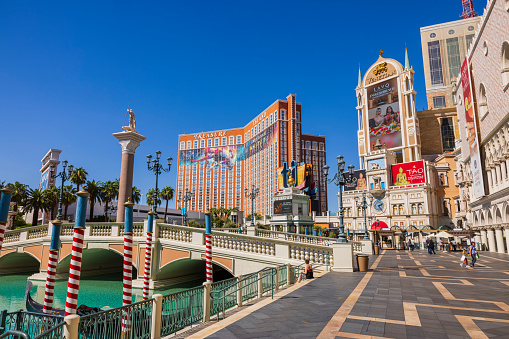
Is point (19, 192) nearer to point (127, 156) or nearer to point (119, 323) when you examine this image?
point (127, 156)

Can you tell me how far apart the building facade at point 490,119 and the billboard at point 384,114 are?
42388 millimetres

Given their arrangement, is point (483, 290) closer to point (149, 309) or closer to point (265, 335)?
point (265, 335)

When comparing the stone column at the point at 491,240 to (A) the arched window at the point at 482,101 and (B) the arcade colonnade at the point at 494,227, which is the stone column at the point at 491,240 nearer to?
(B) the arcade colonnade at the point at 494,227

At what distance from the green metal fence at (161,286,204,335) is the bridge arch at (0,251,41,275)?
26.5 m

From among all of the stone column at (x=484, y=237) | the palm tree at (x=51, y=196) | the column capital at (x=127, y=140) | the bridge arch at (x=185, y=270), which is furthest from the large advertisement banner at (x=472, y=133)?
the palm tree at (x=51, y=196)

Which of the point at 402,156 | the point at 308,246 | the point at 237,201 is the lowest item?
the point at 308,246

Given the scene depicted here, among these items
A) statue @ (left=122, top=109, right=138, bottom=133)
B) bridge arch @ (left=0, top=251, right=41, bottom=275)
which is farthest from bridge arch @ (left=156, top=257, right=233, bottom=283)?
bridge arch @ (left=0, top=251, right=41, bottom=275)

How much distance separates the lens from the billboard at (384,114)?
281 ft

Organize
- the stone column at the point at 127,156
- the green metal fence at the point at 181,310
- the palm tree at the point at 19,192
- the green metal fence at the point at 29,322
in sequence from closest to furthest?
the green metal fence at the point at 29,322 → the green metal fence at the point at 181,310 → the stone column at the point at 127,156 → the palm tree at the point at 19,192

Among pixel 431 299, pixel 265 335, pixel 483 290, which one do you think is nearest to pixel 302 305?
pixel 265 335

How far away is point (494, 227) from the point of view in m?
34.4

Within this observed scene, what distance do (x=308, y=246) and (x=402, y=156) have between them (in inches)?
3172

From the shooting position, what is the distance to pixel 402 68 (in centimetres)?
8638

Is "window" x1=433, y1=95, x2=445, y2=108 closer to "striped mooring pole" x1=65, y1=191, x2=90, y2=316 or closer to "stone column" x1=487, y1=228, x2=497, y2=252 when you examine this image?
"stone column" x1=487, y1=228, x2=497, y2=252
